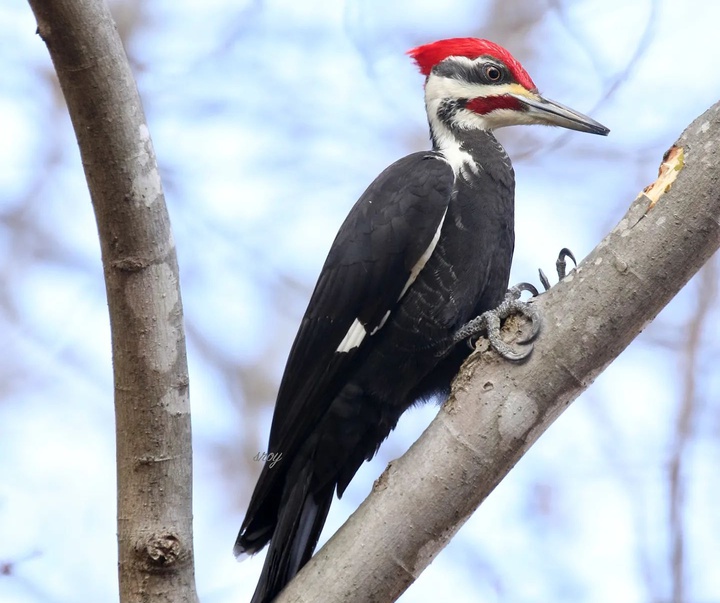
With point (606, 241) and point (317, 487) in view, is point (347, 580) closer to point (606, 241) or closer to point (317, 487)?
point (317, 487)

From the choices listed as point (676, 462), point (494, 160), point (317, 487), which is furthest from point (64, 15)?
point (676, 462)

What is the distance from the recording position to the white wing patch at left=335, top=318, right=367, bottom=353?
246cm

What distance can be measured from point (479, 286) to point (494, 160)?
1.62 ft

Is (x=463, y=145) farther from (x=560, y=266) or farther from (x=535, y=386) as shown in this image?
(x=535, y=386)

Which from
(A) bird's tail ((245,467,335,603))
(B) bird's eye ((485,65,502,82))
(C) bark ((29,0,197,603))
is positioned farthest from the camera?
(B) bird's eye ((485,65,502,82))

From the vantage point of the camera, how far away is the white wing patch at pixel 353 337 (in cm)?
246

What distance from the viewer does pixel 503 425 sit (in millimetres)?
1798

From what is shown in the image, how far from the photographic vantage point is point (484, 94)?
3.10 meters

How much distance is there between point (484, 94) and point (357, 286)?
99 centimetres

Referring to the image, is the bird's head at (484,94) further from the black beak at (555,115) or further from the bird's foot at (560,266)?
the bird's foot at (560,266)

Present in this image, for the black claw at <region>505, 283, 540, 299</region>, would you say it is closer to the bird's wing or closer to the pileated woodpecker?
the pileated woodpecker

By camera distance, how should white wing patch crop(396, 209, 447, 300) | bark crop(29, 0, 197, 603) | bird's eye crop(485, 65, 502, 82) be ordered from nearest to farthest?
bark crop(29, 0, 197, 603)
white wing patch crop(396, 209, 447, 300)
bird's eye crop(485, 65, 502, 82)

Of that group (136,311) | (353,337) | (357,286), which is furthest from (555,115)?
(136,311)

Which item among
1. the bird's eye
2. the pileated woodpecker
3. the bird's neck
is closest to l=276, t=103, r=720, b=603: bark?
the pileated woodpecker
